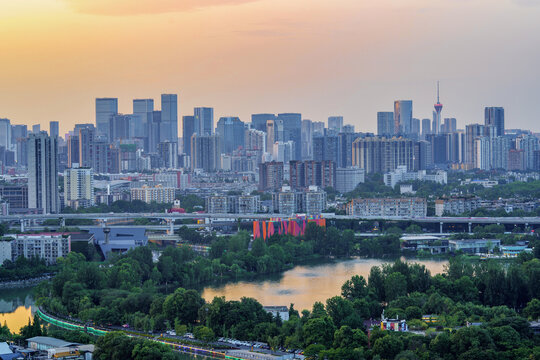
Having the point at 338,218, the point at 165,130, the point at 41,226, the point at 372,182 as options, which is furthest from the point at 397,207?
the point at 165,130

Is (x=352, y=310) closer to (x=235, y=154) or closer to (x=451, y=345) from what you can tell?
(x=451, y=345)

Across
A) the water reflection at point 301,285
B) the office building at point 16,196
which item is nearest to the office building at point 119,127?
the office building at point 16,196

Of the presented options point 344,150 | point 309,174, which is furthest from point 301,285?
point 344,150

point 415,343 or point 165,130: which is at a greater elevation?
point 165,130

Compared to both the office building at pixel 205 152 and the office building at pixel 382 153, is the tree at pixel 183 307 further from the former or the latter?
the office building at pixel 205 152

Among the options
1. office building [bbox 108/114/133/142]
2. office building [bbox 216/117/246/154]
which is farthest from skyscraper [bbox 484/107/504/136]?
office building [bbox 108/114/133/142]

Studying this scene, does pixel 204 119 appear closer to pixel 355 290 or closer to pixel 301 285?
pixel 301 285

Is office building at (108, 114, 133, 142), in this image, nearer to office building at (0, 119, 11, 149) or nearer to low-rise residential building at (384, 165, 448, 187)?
office building at (0, 119, 11, 149)
